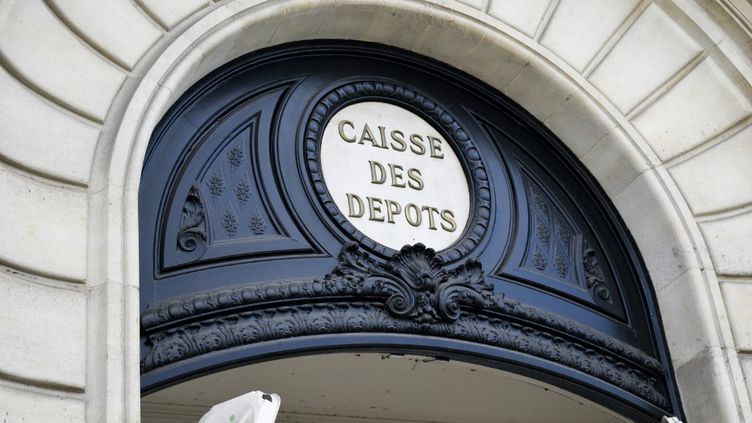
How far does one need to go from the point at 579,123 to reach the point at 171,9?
8.91 feet

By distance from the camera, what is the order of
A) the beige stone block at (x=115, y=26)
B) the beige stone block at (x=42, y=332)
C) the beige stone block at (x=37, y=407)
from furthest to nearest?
1. the beige stone block at (x=115, y=26)
2. the beige stone block at (x=42, y=332)
3. the beige stone block at (x=37, y=407)

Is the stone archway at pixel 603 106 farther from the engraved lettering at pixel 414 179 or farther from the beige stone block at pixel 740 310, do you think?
the engraved lettering at pixel 414 179

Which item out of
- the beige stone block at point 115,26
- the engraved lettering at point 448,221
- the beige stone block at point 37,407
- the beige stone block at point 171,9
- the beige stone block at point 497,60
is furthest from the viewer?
the beige stone block at point 497,60

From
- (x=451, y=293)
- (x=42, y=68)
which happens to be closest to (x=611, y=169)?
(x=451, y=293)

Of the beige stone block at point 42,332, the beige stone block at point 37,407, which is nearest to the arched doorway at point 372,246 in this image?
the beige stone block at point 42,332

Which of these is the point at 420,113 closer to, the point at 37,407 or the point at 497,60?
the point at 497,60

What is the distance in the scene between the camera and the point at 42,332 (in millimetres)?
5371

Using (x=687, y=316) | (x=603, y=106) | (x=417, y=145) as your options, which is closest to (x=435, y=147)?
(x=417, y=145)

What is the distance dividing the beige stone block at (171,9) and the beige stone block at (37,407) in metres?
2.20

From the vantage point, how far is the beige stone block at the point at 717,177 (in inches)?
307

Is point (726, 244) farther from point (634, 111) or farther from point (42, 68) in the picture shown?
point (42, 68)

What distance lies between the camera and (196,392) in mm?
7445

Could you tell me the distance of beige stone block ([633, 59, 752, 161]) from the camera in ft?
26.1

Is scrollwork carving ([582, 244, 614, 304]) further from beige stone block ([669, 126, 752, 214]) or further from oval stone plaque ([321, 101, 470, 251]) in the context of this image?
oval stone plaque ([321, 101, 470, 251])
